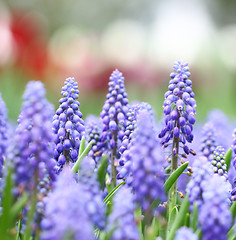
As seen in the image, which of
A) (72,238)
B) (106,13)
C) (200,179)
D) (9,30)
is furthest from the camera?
(106,13)

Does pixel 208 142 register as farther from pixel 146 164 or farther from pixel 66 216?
pixel 66 216

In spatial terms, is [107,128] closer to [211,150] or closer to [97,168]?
[97,168]

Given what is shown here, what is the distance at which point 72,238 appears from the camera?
2.41 meters

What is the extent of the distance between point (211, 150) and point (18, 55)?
11194 millimetres

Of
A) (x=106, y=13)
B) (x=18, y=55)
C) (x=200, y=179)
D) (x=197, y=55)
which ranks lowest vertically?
(x=200, y=179)

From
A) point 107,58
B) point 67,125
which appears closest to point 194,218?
point 67,125

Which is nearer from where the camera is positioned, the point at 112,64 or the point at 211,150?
the point at 211,150

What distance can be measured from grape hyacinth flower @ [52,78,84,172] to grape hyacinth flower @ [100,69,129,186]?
32 cm

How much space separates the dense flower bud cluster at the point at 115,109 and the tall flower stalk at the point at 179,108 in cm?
40

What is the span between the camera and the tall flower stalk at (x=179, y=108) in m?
3.79

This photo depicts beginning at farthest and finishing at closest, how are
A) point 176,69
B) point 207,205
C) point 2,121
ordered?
point 176,69 → point 2,121 → point 207,205

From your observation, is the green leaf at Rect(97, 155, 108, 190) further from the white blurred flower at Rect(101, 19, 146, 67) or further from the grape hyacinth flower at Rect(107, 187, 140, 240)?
the white blurred flower at Rect(101, 19, 146, 67)

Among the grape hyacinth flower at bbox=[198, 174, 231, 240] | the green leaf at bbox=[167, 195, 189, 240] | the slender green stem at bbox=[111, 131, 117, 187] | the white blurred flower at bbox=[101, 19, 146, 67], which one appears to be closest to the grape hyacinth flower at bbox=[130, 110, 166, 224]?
the grape hyacinth flower at bbox=[198, 174, 231, 240]

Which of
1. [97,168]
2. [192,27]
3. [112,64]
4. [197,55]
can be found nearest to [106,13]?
[192,27]
